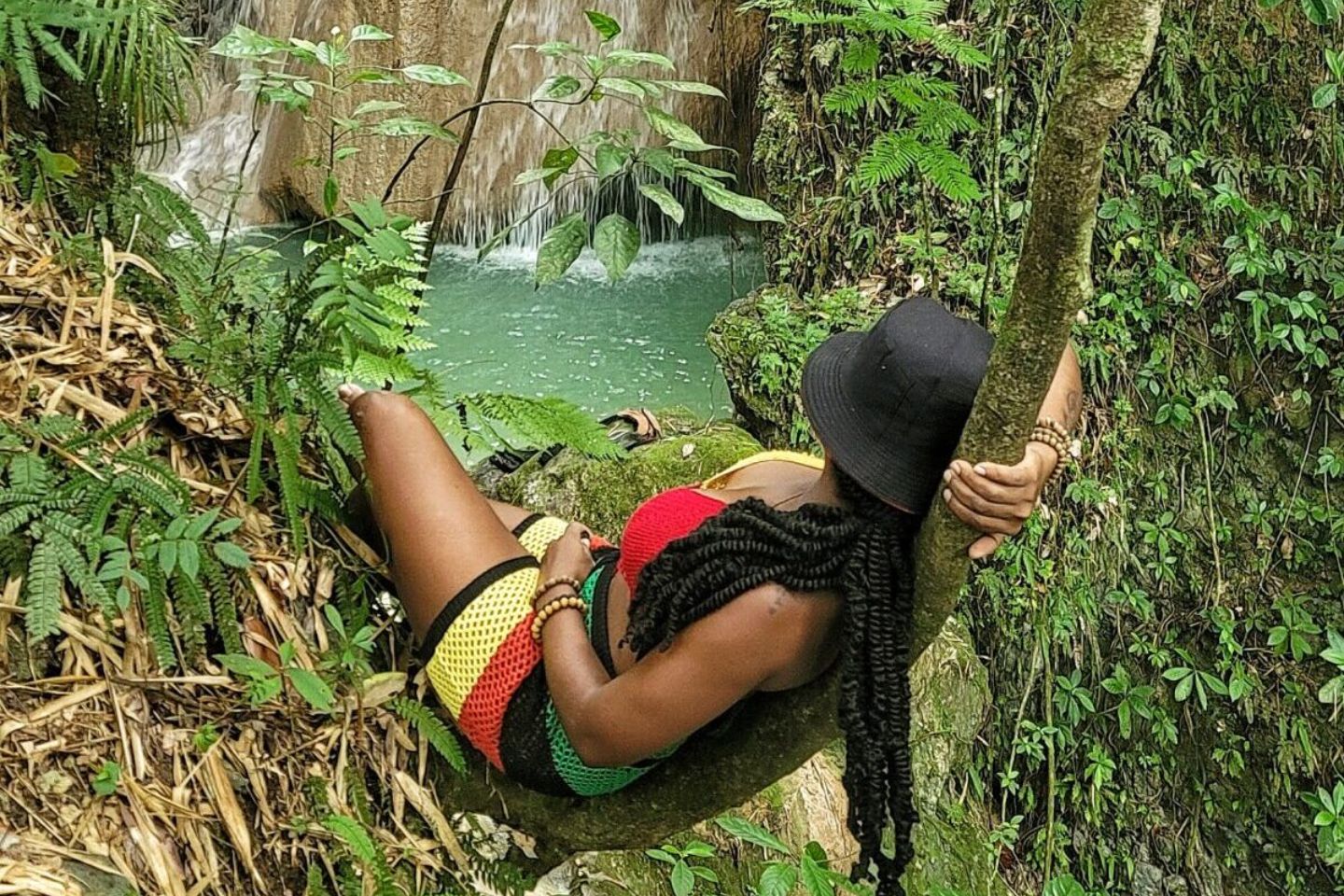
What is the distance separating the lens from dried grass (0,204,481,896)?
1786 mm

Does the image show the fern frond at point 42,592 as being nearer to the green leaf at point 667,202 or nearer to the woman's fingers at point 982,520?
the woman's fingers at point 982,520

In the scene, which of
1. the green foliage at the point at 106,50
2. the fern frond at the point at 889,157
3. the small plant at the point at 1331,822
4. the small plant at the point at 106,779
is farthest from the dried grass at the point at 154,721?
the small plant at the point at 1331,822

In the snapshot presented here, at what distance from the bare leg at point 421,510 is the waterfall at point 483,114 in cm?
570

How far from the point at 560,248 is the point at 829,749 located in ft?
6.26

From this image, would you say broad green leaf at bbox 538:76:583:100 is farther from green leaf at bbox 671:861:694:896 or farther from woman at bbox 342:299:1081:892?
green leaf at bbox 671:861:694:896

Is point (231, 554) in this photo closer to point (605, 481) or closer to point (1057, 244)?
point (1057, 244)

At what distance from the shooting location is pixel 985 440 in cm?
151

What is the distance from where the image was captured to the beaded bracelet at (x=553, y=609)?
2.15 meters

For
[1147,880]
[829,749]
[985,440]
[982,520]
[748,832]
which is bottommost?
[1147,880]

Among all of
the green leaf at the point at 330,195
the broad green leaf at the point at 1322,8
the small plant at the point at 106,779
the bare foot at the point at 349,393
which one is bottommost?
the small plant at the point at 106,779

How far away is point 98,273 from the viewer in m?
2.39

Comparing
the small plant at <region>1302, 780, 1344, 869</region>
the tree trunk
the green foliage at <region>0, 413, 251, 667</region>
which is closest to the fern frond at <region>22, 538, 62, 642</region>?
the green foliage at <region>0, 413, 251, 667</region>

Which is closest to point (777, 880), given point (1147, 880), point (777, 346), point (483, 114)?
point (777, 346)

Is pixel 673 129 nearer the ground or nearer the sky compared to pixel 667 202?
nearer the sky
